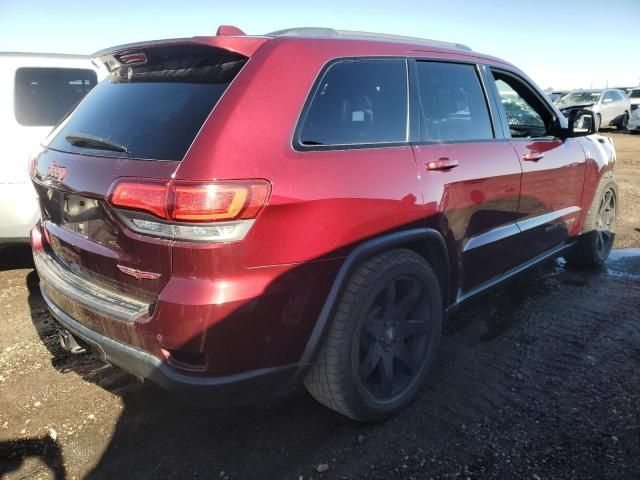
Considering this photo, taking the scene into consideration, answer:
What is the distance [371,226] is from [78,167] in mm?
1304

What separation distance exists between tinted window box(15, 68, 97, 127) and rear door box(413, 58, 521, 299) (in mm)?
3248

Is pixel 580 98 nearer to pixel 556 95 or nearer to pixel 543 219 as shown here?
pixel 556 95

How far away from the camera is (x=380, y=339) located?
2.54 metres

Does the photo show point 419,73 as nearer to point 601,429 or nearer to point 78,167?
point 78,167

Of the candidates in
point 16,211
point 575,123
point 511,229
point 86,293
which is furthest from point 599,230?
point 16,211

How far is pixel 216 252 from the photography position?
185cm

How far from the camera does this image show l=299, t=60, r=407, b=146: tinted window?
2227mm

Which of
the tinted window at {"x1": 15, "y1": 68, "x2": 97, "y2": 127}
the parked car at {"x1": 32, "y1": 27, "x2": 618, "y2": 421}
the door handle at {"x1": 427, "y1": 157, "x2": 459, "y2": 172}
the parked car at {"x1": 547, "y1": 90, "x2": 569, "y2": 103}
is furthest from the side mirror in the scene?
the parked car at {"x1": 547, "y1": 90, "x2": 569, "y2": 103}

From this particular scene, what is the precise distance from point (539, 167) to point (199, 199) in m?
2.57

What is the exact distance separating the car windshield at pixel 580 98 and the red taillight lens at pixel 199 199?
2027cm

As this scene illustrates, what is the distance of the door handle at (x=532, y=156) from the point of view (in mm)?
3346

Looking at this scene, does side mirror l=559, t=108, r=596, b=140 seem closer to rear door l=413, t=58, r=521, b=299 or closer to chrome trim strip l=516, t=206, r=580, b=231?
chrome trim strip l=516, t=206, r=580, b=231

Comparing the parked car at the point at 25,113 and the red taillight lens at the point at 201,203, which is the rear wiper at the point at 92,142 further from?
the parked car at the point at 25,113

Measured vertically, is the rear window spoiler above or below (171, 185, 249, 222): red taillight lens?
above
